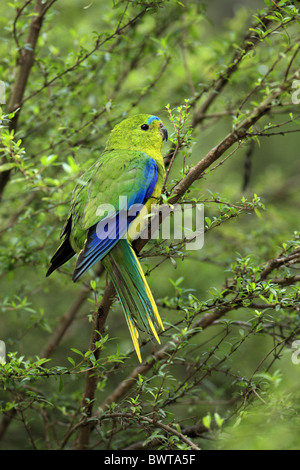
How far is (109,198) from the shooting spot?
7.59 ft

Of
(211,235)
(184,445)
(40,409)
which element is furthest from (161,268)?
(184,445)

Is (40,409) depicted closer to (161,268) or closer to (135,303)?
(135,303)

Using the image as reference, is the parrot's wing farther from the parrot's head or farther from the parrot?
the parrot's head

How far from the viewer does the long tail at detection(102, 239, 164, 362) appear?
7.02ft

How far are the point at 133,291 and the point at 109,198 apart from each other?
44 centimetres

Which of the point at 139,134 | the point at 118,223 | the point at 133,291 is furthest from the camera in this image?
the point at 139,134

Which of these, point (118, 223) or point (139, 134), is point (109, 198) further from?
point (139, 134)

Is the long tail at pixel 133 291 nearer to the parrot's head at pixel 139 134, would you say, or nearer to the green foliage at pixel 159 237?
the green foliage at pixel 159 237

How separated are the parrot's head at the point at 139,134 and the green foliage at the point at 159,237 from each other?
0.11 metres

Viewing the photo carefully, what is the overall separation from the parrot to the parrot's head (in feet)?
0.10

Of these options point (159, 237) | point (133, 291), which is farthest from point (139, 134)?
point (133, 291)

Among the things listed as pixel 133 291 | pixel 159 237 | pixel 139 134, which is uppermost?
pixel 139 134

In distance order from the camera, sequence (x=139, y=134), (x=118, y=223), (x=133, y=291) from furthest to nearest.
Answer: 1. (x=139, y=134)
2. (x=118, y=223)
3. (x=133, y=291)

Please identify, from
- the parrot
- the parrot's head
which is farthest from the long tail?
the parrot's head
